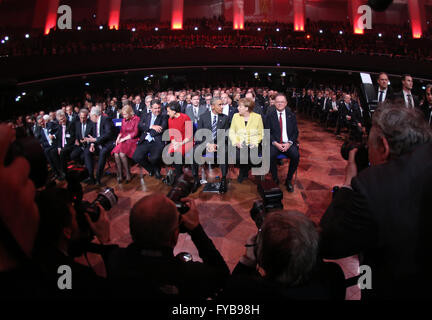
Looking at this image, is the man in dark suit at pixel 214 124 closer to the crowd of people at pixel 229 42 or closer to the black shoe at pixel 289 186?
the black shoe at pixel 289 186

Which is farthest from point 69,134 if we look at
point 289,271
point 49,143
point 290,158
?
point 289,271

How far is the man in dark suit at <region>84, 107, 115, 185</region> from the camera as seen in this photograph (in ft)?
16.6

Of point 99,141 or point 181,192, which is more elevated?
point 99,141

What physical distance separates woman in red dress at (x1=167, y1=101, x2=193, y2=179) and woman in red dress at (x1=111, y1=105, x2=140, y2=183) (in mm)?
770

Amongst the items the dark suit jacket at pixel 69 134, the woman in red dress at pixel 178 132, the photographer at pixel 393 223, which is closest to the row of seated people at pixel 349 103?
the photographer at pixel 393 223

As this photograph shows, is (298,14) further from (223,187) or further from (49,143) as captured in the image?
(49,143)

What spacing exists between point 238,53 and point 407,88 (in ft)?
41.3

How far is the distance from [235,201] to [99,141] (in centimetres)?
274

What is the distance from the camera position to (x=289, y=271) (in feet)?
3.41

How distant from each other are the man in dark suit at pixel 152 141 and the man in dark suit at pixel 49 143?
5.59 feet

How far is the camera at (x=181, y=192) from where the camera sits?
4.86ft

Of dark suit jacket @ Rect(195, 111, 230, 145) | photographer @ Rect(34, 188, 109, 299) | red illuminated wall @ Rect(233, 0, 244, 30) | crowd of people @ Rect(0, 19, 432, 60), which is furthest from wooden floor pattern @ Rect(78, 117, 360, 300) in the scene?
red illuminated wall @ Rect(233, 0, 244, 30)

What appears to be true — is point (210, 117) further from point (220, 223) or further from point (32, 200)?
point (32, 200)

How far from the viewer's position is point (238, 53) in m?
15.5
